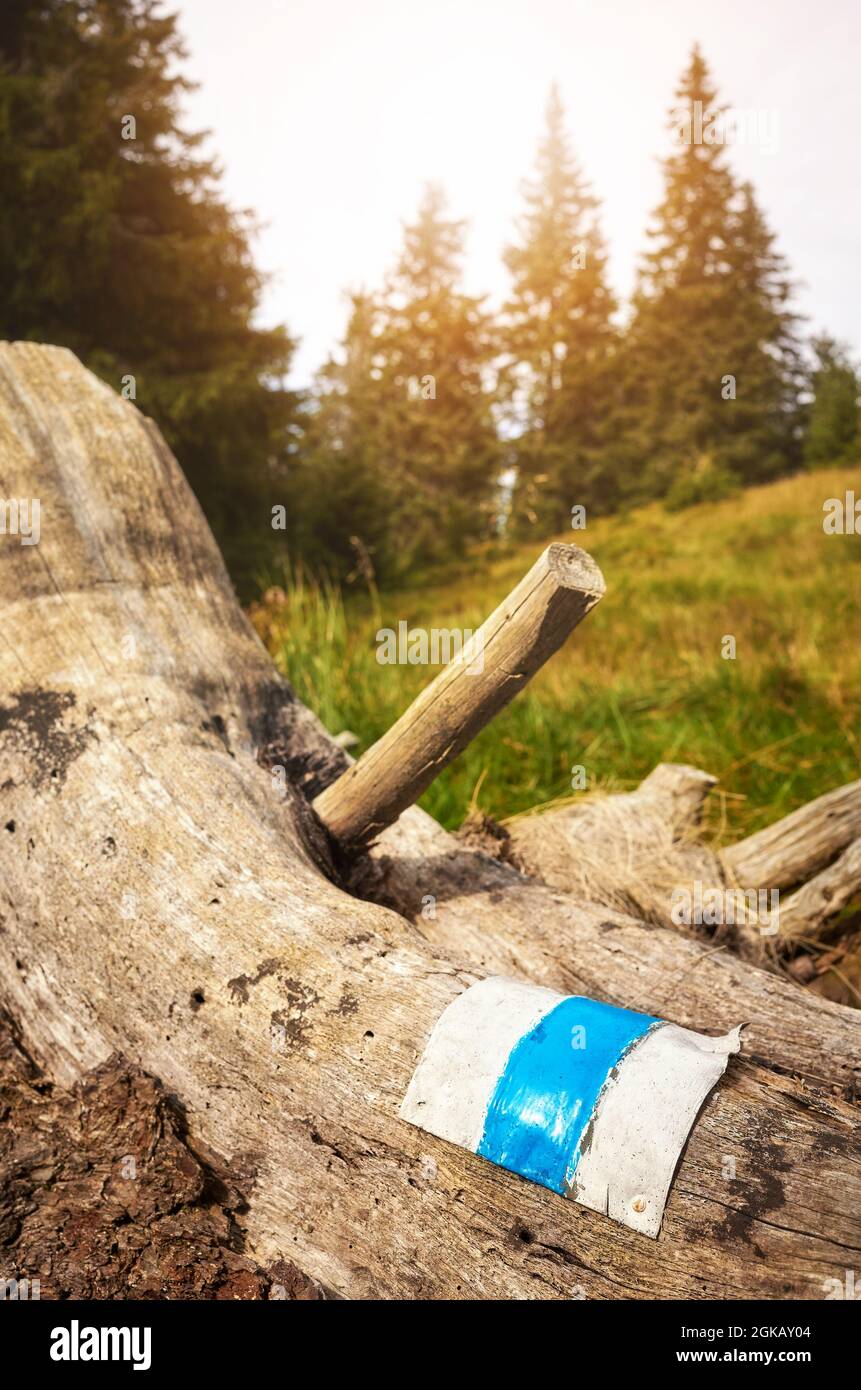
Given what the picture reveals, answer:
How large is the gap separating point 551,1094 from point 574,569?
3.73ft

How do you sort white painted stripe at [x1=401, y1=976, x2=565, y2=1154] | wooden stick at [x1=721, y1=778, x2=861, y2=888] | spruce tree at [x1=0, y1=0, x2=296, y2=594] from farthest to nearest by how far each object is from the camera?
1. spruce tree at [x1=0, y1=0, x2=296, y2=594]
2. wooden stick at [x1=721, y1=778, x2=861, y2=888]
3. white painted stripe at [x1=401, y1=976, x2=565, y2=1154]

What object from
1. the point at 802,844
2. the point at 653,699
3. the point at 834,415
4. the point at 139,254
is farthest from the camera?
the point at 834,415

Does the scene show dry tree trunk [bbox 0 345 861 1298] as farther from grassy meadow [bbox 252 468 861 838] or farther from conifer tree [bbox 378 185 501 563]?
conifer tree [bbox 378 185 501 563]

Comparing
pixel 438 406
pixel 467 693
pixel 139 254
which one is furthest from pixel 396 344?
pixel 467 693

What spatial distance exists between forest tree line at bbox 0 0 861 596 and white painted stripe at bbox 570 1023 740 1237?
360 centimetres

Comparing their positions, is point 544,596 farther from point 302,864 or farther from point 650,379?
point 650,379

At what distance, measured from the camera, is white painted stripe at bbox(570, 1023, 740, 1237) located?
1415 millimetres

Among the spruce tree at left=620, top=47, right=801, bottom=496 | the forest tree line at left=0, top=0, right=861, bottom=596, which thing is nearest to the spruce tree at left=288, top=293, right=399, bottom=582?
the forest tree line at left=0, top=0, right=861, bottom=596

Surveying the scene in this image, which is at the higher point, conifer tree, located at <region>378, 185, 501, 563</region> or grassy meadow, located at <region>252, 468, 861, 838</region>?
conifer tree, located at <region>378, 185, 501, 563</region>

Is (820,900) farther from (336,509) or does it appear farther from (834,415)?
(834,415)

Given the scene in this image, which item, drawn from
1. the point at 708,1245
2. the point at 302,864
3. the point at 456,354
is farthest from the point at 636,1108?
the point at 456,354

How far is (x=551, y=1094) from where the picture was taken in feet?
4.97

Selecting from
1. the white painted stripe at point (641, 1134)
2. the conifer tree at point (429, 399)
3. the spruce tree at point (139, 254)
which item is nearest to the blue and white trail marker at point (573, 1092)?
the white painted stripe at point (641, 1134)

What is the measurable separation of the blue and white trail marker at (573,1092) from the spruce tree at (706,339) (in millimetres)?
25538
